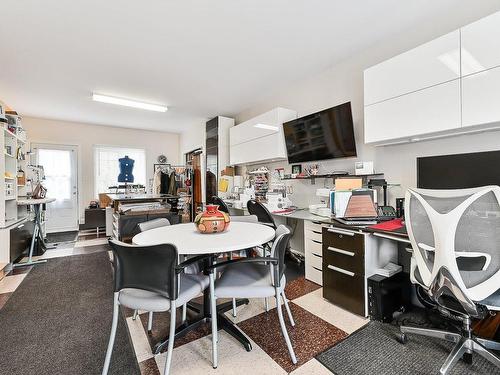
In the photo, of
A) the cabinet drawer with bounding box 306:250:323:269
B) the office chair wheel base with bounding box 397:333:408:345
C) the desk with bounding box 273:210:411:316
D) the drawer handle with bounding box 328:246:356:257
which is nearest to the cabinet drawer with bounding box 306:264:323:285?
the cabinet drawer with bounding box 306:250:323:269

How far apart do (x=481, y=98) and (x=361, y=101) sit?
122cm

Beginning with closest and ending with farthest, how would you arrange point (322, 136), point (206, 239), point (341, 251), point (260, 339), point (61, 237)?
point (206, 239), point (260, 339), point (341, 251), point (322, 136), point (61, 237)

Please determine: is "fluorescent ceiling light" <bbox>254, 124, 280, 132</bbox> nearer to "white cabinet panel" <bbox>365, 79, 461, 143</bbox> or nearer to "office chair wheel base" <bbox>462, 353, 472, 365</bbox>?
"white cabinet panel" <bbox>365, 79, 461, 143</bbox>

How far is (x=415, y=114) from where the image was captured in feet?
6.85

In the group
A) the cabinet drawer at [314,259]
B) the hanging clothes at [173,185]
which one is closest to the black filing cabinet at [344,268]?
the cabinet drawer at [314,259]

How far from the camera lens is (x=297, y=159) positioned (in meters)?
3.48

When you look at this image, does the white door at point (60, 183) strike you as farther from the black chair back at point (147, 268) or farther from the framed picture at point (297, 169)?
the black chair back at point (147, 268)

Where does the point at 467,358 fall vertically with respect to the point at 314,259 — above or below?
below

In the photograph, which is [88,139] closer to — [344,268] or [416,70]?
[344,268]

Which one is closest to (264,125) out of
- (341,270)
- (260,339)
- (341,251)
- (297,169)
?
(297,169)

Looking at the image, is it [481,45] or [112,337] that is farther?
[481,45]

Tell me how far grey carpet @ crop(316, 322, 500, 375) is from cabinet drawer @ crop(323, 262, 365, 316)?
0.25 metres

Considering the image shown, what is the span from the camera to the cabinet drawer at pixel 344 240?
81.0 inches

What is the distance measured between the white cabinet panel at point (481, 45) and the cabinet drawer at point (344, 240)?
1481mm
